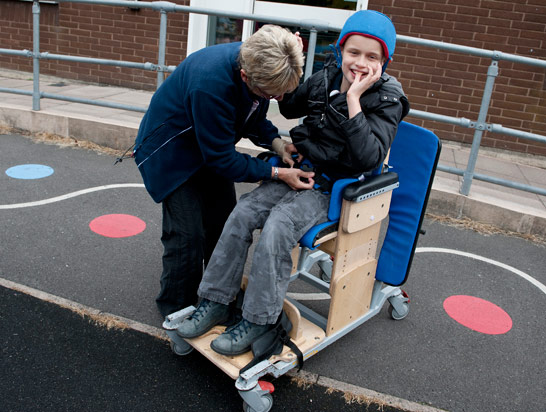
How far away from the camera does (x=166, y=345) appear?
2.70 metres

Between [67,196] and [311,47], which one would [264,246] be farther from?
[311,47]

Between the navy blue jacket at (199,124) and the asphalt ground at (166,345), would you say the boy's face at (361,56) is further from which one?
the asphalt ground at (166,345)

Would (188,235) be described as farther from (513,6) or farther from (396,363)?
(513,6)

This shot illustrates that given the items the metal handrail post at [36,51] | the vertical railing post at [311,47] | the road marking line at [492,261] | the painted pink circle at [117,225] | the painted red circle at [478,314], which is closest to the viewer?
the painted red circle at [478,314]

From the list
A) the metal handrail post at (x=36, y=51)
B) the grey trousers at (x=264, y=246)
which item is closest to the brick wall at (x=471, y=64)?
the metal handrail post at (x=36, y=51)

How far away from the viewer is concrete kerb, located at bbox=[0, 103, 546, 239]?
4.54 metres

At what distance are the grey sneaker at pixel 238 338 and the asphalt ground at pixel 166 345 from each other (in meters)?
0.23

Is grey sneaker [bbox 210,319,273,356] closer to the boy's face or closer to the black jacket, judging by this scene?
A: the black jacket

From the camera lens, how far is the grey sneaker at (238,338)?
7.67 feet

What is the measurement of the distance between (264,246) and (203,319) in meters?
0.48

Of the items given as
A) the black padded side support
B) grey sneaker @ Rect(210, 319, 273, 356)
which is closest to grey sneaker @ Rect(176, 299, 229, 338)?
grey sneaker @ Rect(210, 319, 273, 356)

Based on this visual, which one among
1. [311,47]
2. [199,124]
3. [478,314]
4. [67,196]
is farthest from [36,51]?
[478,314]

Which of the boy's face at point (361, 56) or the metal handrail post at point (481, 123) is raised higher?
the boy's face at point (361, 56)

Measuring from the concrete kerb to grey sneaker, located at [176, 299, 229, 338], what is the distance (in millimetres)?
2866
